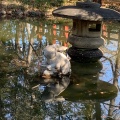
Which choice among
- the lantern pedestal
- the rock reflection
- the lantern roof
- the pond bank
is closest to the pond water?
the rock reflection

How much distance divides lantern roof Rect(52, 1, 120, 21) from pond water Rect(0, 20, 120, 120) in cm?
123

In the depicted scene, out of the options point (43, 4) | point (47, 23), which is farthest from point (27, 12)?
point (47, 23)

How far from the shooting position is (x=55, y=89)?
573cm

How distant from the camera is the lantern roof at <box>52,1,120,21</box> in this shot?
706 cm

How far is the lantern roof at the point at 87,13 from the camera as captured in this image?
23.2 ft

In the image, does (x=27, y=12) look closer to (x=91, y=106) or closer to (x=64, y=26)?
(x=64, y=26)

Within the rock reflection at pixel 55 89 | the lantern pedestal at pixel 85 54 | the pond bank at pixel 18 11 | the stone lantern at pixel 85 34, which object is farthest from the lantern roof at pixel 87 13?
the pond bank at pixel 18 11

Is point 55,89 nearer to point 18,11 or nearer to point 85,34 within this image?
point 85,34

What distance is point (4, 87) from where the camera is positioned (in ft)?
18.7

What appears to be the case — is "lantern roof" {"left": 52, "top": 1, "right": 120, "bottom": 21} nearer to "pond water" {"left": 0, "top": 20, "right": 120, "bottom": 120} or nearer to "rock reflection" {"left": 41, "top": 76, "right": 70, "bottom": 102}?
"pond water" {"left": 0, "top": 20, "right": 120, "bottom": 120}

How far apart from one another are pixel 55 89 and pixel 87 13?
7.60 feet

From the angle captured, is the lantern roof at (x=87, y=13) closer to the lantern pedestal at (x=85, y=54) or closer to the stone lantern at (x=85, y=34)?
the stone lantern at (x=85, y=34)

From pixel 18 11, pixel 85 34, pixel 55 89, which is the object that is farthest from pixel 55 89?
pixel 18 11

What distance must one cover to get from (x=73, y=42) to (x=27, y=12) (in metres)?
9.57
